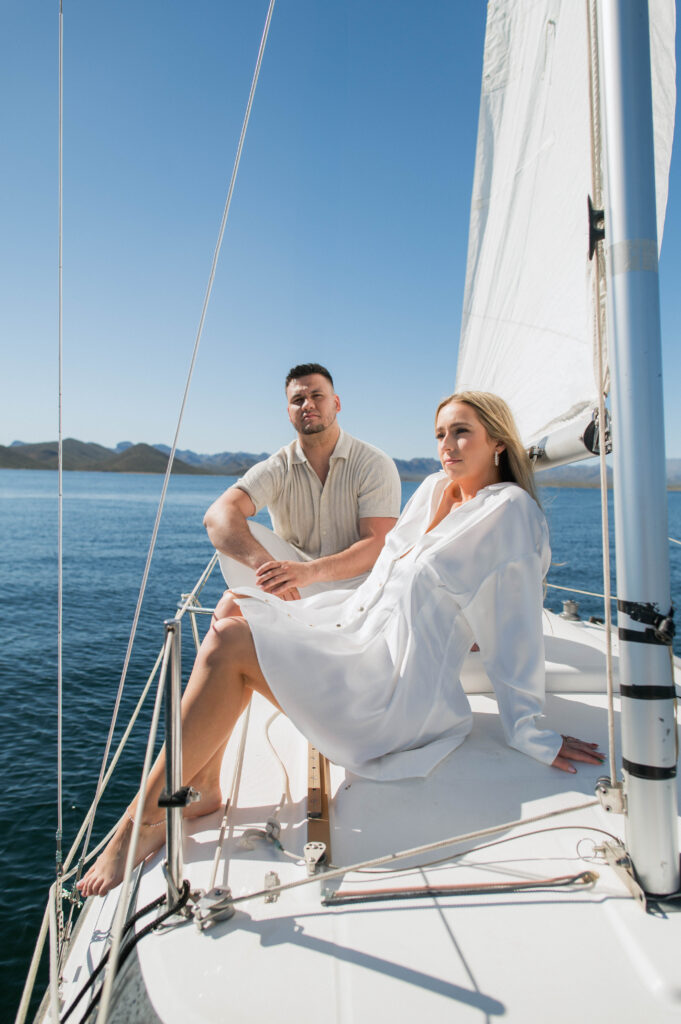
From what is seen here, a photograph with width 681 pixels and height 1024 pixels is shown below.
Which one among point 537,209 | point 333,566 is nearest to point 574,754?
point 333,566

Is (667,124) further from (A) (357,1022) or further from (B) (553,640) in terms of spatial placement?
(A) (357,1022)

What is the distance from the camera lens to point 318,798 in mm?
1797

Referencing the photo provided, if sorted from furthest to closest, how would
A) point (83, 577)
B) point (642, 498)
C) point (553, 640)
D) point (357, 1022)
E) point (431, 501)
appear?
point (83, 577) → point (553, 640) → point (431, 501) → point (642, 498) → point (357, 1022)

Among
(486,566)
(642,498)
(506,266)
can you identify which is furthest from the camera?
(506,266)

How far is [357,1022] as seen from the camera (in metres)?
1.05

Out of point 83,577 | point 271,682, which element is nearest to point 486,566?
point 271,682

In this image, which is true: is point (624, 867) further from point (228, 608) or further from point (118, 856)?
point (228, 608)

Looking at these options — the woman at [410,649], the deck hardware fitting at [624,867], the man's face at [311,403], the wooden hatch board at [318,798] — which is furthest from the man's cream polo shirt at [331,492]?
the deck hardware fitting at [624,867]

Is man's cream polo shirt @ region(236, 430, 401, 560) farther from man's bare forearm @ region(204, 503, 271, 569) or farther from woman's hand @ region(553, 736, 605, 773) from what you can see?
woman's hand @ region(553, 736, 605, 773)

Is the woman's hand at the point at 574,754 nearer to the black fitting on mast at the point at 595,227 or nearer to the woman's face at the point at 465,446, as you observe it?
the woman's face at the point at 465,446

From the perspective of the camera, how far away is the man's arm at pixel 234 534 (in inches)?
121

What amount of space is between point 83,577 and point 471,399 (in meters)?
14.0

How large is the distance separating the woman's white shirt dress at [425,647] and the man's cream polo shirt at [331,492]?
4.27 feet

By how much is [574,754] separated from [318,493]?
81.7 inches
